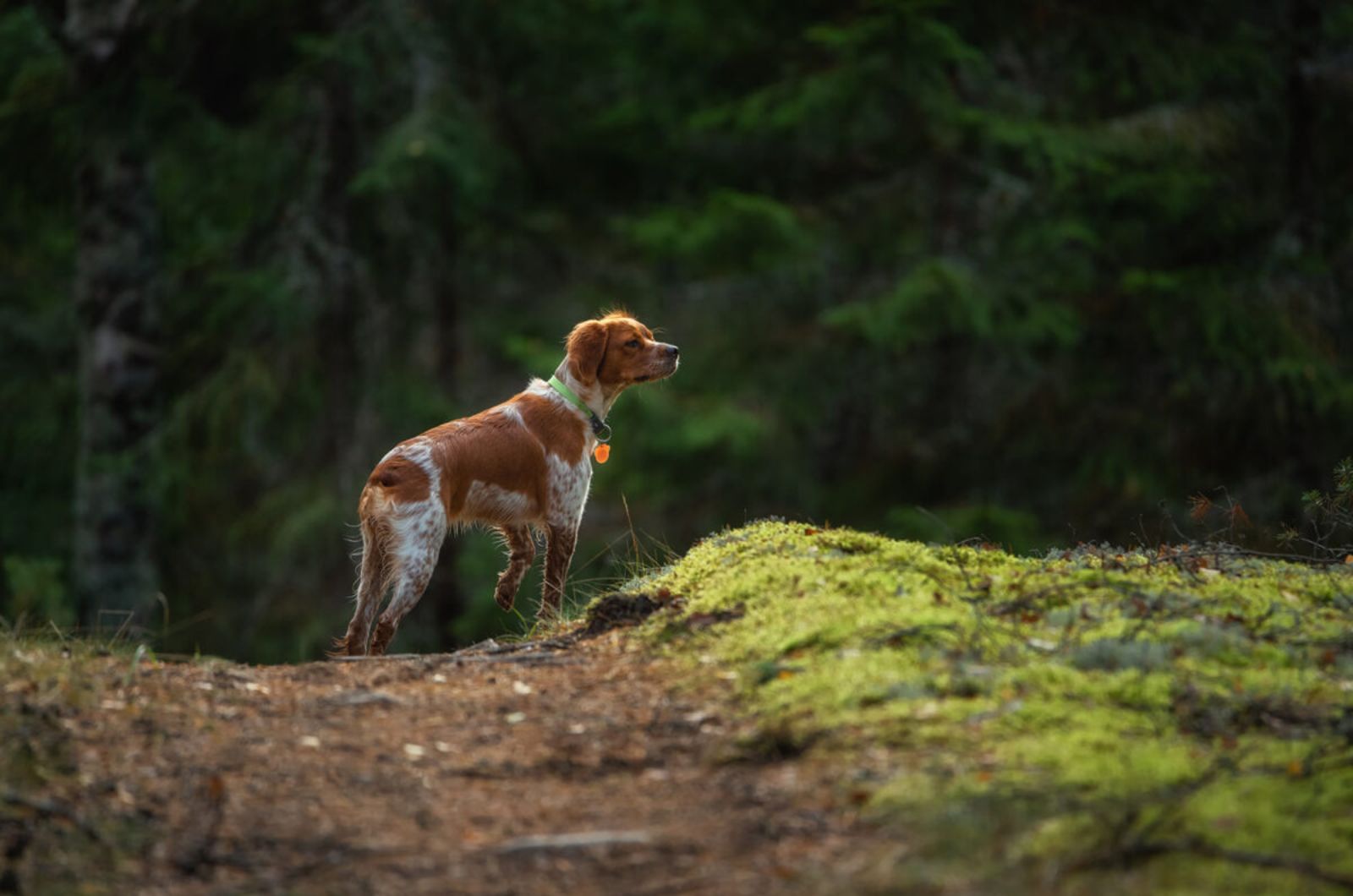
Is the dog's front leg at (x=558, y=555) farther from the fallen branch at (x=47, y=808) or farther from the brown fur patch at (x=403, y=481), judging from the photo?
the fallen branch at (x=47, y=808)

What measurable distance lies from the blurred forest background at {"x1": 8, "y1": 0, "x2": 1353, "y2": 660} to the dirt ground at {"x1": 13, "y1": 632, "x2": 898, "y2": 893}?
10.4m

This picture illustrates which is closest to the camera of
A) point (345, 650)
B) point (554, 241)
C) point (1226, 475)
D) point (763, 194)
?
point (345, 650)

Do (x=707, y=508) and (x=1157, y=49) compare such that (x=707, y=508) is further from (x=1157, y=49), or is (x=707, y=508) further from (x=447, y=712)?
(x=447, y=712)

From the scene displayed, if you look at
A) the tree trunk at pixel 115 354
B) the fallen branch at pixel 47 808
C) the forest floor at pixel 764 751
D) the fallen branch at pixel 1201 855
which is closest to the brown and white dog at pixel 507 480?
the forest floor at pixel 764 751

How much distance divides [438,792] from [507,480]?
3558 millimetres

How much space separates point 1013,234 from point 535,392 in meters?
10.2

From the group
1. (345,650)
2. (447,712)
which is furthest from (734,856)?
(345,650)

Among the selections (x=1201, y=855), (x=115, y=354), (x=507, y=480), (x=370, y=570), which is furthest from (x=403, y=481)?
(x=115, y=354)

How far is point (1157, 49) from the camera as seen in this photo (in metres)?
17.0

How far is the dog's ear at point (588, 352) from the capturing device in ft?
27.6

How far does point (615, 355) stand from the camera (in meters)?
8.50

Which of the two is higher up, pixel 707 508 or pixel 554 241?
pixel 554 241

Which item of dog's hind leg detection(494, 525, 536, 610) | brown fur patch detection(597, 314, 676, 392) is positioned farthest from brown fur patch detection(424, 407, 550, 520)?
brown fur patch detection(597, 314, 676, 392)

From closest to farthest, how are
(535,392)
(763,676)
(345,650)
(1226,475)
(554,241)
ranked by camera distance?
(763,676) < (345,650) < (535,392) < (1226,475) < (554,241)
